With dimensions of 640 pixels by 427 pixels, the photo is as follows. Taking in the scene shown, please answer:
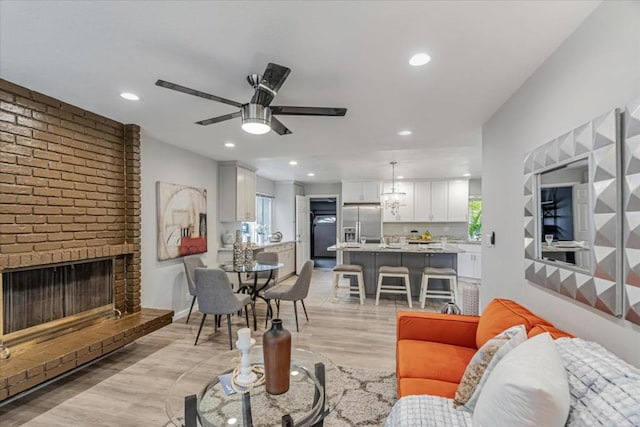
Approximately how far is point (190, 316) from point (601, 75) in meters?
4.76

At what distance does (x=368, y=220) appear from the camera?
303 inches

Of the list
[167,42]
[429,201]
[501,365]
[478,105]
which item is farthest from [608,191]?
[429,201]

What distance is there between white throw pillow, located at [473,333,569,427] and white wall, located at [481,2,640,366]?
1.40 ft

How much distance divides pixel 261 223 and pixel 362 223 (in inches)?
99.9

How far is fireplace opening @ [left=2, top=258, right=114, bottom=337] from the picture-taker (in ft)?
7.97

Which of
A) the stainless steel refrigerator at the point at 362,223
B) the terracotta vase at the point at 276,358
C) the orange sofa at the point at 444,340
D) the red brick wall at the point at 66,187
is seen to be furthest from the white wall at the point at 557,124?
the stainless steel refrigerator at the point at 362,223

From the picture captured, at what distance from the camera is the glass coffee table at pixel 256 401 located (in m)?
1.46

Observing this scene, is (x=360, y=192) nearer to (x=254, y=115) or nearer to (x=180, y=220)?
(x=180, y=220)

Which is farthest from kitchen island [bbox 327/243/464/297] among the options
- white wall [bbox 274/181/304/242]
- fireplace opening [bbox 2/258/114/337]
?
fireplace opening [bbox 2/258/114/337]

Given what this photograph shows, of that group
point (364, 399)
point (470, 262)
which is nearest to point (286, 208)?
point (470, 262)

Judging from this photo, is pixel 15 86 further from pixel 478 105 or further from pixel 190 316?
pixel 478 105

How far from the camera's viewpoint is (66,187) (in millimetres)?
2824

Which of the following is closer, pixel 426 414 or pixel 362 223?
pixel 426 414

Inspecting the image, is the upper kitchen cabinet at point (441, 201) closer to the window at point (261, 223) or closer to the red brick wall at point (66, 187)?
the window at point (261, 223)
